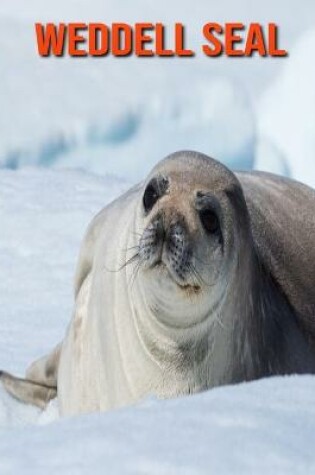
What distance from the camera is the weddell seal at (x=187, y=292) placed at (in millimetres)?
3266

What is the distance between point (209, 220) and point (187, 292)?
215mm

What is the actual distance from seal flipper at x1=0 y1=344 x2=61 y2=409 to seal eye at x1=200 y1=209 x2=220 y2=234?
1576 millimetres

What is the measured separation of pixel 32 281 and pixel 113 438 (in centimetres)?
472

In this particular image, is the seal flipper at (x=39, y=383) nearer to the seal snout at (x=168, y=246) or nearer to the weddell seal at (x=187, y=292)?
the weddell seal at (x=187, y=292)

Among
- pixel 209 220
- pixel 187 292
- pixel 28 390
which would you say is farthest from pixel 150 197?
pixel 28 390

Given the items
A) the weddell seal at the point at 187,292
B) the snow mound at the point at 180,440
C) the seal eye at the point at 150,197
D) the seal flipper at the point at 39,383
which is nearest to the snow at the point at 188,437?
the snow mound at the point at 180,440

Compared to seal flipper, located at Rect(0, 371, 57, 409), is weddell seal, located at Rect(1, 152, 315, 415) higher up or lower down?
higher up

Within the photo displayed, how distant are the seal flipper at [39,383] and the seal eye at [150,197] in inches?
59.5

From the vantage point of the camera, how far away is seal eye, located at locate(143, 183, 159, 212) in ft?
10.9

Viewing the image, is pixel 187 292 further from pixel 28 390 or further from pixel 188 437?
pixel 28 390

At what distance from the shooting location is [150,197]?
3332 millimetres

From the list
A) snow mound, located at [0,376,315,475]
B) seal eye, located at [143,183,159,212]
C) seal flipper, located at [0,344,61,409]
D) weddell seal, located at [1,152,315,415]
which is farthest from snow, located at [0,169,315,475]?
seal flipper, located at [0,344,61,409]

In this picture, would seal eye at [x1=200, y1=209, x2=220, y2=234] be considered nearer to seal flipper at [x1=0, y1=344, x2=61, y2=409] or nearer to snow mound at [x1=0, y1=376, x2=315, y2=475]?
snow mound at [x1=0, y1=376, x2=315, y2=475]

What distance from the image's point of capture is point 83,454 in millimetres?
1773
